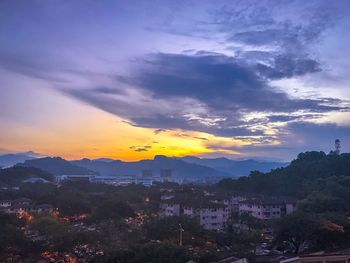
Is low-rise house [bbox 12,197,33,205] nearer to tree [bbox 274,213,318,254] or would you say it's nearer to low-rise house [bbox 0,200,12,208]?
low-rise house [bbox 0,200,12,208]

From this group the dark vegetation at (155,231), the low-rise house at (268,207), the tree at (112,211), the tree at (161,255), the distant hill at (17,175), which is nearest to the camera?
the tree at (161,255)

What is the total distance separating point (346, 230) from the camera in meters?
20.9

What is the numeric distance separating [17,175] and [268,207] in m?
51.0

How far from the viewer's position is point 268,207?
3500cm

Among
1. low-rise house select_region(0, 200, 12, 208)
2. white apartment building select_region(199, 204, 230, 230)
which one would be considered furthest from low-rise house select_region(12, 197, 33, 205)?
white apartment building select_region(199, 204, 230, 230)

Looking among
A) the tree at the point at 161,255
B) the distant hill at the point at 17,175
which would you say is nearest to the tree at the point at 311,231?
the tree at the point at 161,255

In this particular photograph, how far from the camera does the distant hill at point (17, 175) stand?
66356 mm

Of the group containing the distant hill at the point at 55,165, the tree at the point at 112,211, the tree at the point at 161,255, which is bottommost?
the tree at the point at 161,255

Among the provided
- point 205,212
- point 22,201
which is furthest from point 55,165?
point 205,212

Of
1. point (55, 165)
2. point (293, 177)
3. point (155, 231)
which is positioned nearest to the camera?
point (155, 231)

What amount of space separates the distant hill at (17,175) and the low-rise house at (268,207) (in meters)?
41.8

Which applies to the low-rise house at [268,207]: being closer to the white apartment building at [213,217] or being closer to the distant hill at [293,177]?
the white apartment building at [213,217]

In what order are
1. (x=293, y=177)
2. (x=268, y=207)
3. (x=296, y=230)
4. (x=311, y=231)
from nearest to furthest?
(x=311, y=231) < (x=296, y=230) < (x=268, y=207) < (x=293, y=177)

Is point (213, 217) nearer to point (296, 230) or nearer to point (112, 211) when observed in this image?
point (112, 211)
